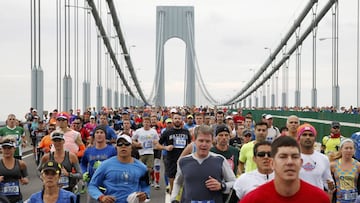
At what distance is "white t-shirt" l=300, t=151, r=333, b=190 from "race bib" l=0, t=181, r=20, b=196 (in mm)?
2898

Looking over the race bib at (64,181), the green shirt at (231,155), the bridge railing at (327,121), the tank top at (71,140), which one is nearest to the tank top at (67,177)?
the race bib at (64,181)

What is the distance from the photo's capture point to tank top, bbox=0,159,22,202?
6770 millimetres

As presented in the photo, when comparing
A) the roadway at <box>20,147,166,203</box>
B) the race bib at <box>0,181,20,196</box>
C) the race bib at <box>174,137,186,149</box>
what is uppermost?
the race bib at <box>174,137,186,149</box>

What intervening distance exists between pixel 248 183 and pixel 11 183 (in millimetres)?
3016

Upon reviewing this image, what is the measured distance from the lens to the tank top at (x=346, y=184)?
6.72m

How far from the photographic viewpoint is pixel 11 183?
22.3ft

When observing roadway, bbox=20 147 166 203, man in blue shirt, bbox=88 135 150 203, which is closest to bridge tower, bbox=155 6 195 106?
roadway, bbox=20 147 166 203

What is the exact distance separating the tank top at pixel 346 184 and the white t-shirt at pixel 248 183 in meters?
2.23

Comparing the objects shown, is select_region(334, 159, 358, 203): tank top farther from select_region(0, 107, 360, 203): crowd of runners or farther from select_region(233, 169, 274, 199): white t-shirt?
select_region(233, 169, 274, 199): white t-shirt

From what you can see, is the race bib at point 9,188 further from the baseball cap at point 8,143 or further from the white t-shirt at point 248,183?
the white t-shirt at point 248,183

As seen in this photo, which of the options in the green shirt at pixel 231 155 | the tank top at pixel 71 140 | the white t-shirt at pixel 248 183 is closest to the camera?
the white t-shirt at pixel 248 183

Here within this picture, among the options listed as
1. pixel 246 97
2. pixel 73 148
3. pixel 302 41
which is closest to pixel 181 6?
pixel 246 97

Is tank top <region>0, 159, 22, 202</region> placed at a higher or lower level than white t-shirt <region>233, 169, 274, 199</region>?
Result: lower

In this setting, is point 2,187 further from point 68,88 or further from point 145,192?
point 68,88
